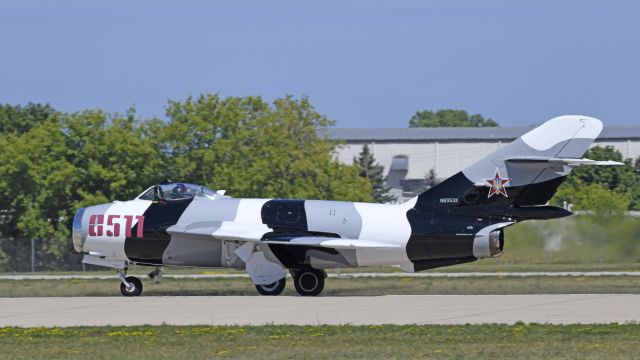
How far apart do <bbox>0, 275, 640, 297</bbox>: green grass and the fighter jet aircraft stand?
1.45m

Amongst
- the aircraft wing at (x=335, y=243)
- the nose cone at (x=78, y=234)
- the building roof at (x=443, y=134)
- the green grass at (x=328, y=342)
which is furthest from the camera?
the building roof at (x=443, y=134)

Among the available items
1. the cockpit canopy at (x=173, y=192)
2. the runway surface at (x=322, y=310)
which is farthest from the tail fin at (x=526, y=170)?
the cockpit canopy at (x=173, y=192)

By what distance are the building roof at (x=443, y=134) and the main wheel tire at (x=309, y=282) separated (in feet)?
305

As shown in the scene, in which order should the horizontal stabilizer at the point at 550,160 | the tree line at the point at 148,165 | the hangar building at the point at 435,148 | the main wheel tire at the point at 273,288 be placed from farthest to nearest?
the hangar building at the point at 435,148 → the tree line at the point at 148,165 → the main wheel tire at the point at 273,288 → the horizontal stabilizer at the point at 550,160

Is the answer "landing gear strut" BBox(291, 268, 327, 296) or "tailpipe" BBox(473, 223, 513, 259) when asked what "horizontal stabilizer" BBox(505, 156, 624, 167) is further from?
"landing gear strut" BBox(291, 268, 327, 296)

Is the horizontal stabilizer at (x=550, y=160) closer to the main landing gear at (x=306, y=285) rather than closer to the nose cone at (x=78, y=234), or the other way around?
the main landing gear at (x=306, y=285)

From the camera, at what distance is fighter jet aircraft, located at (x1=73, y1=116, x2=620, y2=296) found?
29.0 meters

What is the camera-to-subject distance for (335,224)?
3014 cm

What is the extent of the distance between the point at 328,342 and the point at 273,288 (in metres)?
10.8

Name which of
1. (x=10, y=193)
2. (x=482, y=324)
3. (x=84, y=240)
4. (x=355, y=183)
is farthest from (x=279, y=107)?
(x=482, y=324)

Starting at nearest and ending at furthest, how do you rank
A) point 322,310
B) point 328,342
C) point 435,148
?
point 328,342, point 322,310, point 435,148

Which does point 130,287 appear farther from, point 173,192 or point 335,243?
point 335,243

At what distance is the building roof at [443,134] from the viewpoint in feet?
405

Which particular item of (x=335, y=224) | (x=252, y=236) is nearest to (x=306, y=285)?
(x=335, y=224)
